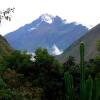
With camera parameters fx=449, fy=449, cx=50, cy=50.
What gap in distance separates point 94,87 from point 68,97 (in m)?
1.12

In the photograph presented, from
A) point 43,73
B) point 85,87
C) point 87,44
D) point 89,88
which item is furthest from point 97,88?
point 87,44

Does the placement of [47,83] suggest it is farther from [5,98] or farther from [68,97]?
[68,97]

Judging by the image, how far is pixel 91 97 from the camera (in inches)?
641

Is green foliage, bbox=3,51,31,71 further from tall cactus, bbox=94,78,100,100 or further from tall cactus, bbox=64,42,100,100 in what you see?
tall cactus, bbox=94,78,100,100

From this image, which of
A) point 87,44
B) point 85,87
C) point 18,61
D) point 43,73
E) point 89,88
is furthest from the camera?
point 87,44

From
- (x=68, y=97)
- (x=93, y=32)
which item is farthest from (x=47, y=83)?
(x=93, y=32)

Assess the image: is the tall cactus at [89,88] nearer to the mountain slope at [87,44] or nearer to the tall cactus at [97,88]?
the tall cactus at [97,88]

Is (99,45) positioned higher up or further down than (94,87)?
higher up

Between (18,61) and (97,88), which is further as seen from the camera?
(18,61)

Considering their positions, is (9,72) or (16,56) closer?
(9,72)

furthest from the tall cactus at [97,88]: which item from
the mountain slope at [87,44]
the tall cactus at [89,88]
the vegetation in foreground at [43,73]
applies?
the mountain slope at [87,44]

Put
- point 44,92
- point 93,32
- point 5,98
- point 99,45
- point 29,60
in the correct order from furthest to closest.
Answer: point 93,32 → point 99,45 → point 29,60 → point 44,92 → point 5,98

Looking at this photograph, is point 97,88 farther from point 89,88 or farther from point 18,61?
point 18,61

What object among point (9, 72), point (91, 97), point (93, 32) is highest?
point (93, 32)
